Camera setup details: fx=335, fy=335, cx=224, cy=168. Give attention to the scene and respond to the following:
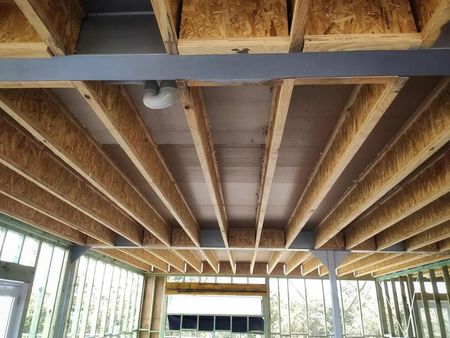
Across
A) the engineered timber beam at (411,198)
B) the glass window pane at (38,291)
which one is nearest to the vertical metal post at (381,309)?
the engineered timber beam at (411,198)

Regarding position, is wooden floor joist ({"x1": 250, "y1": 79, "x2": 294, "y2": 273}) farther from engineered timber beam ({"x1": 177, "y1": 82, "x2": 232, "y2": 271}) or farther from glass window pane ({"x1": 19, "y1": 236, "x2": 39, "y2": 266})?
glass window pane ({"x1": 19, "y1": 236, "x2": 39, "y2": 266})

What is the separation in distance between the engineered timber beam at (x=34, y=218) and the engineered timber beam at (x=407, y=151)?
12.7 ft

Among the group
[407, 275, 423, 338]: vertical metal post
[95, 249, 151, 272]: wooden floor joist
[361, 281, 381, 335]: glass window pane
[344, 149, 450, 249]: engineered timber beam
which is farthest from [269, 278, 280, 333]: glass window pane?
[344, 149, 450, 249]: engineered timber beam

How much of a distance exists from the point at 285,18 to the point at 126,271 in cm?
940

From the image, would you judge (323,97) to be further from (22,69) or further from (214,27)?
(22,69)

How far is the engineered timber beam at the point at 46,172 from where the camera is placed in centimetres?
244

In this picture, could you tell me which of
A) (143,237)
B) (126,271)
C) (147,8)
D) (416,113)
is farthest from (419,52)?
(126,271)

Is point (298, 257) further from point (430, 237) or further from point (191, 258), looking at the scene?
point (430, 237)

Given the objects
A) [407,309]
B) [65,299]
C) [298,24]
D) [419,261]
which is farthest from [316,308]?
[298,24]

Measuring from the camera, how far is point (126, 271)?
9.58 metres

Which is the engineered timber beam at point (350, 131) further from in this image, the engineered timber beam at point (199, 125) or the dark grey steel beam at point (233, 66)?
the engineered timber beam at point (199, 125)

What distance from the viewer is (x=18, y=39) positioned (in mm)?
1473

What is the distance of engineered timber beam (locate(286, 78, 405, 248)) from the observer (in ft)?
5.61

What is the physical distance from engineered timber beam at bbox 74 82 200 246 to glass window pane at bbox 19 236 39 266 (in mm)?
2756
